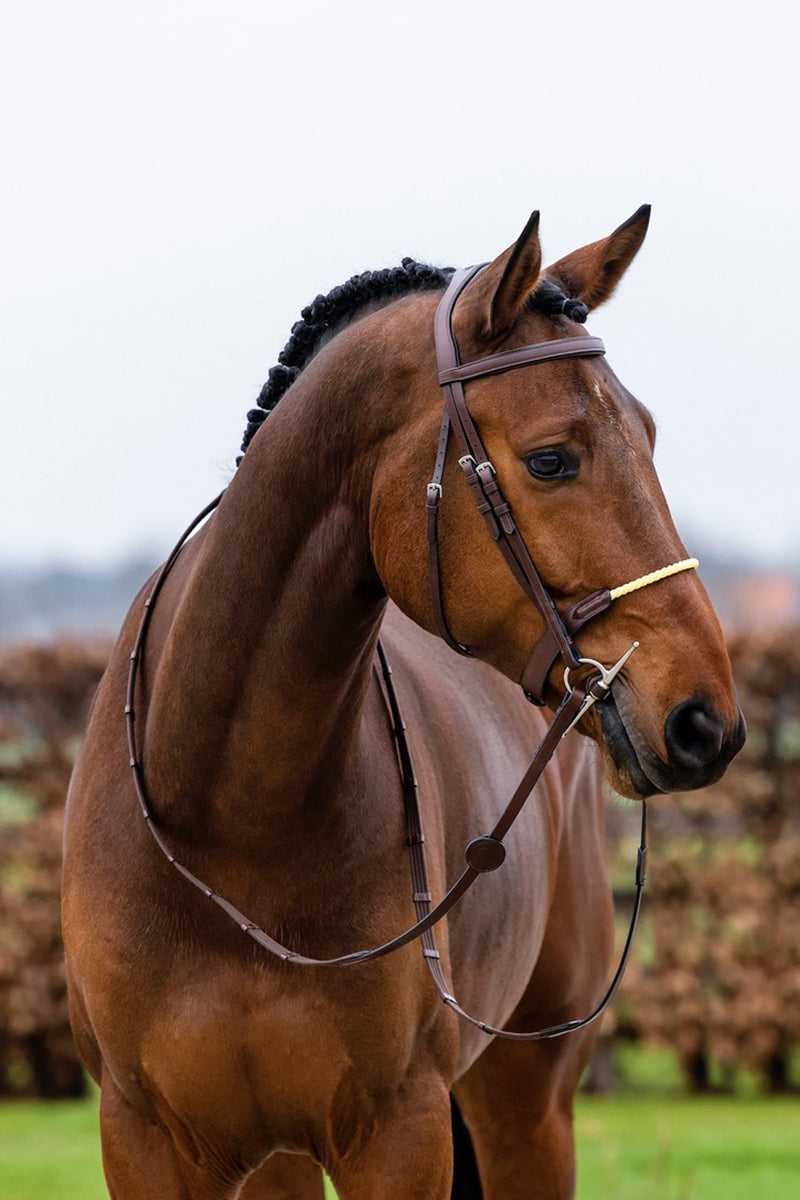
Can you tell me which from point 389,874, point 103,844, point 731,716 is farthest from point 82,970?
point 731,716

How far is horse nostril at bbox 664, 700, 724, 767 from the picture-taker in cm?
223

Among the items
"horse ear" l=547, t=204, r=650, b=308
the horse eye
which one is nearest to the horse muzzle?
the horse eye

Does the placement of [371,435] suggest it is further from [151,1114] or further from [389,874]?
[151,1114]

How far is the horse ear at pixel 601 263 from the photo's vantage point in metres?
2.61

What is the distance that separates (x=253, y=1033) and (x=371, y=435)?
1.09 meters

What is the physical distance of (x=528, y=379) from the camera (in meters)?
2.44

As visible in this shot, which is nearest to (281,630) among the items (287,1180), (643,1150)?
(287,1180)

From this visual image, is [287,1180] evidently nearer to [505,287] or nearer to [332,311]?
[332,311]

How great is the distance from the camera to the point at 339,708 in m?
2.75

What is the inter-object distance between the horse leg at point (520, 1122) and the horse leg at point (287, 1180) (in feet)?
2.61

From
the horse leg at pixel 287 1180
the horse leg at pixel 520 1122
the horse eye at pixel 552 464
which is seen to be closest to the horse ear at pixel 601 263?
the horse eye at pixel 552 464

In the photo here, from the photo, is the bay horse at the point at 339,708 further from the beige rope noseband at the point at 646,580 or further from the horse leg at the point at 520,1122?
the horse leg at the point at 520,1122

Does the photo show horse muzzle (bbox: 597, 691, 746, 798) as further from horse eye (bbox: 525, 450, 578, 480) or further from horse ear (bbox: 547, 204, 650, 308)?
horse ear (bbox: 547, 204, 650, 308)

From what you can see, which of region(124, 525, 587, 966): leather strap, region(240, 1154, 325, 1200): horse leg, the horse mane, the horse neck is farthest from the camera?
Answer: region(240, 1154, 325, 1200): horse leg
